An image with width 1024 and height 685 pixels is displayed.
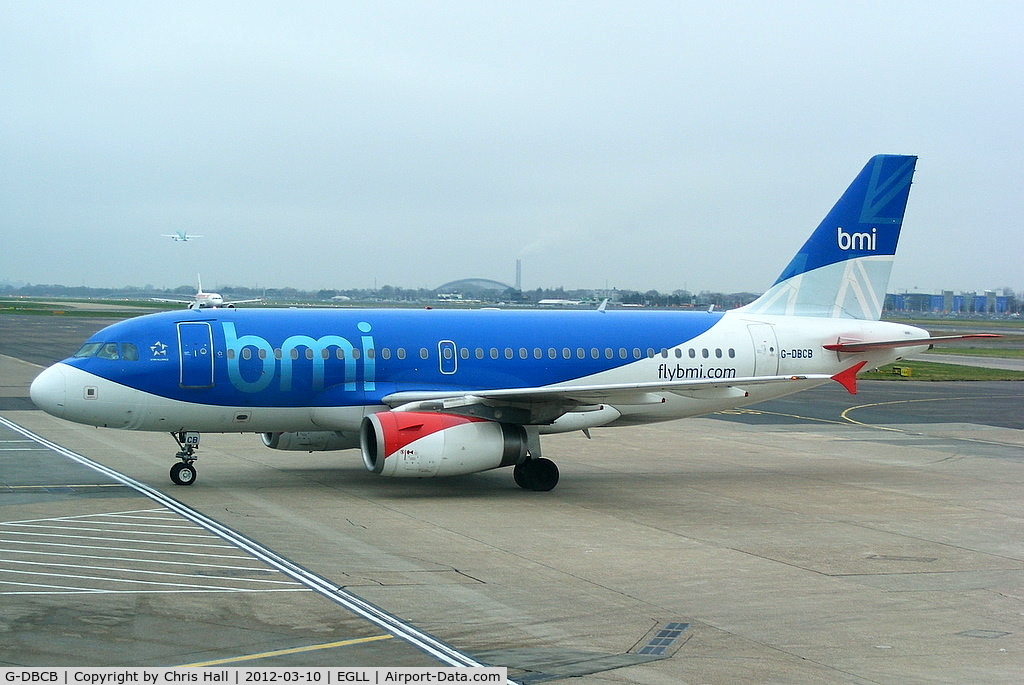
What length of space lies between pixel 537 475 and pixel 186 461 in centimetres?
802

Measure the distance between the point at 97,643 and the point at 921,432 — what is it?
32.2 m

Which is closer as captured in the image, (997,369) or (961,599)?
(961,599)

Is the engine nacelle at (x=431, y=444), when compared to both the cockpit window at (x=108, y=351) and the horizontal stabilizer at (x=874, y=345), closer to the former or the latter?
the cockpit window at (x=108, y=351)

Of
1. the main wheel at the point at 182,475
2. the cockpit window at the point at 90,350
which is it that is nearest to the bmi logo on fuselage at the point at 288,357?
the main wheel at the point at 182,475

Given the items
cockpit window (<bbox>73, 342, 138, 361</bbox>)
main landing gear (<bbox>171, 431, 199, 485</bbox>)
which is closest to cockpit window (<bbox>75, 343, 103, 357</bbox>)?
cockpit window (<bbox>73, 342, 138, 361</bbox>)

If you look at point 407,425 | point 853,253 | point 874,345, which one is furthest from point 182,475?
point 853,253

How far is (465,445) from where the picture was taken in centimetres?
2459

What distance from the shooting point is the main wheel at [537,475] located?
26.0 m

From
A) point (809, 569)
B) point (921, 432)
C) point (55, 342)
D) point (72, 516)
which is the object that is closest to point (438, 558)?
point (809, 569)

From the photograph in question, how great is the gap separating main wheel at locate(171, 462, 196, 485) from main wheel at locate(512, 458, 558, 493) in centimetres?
740

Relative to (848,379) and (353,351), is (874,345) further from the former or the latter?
(353,351)

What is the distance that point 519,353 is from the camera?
2798 centimetres

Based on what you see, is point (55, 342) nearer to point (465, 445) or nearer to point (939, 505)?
point (465, 445)

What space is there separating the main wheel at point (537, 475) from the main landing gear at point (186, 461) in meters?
7.41
